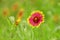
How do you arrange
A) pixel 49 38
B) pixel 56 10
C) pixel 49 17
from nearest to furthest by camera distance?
pixel 49 38
pixel 49 17
pixel 56 10

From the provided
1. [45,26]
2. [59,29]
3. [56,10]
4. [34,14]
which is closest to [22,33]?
[34,14]

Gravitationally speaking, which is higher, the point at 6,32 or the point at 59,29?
the point at 59,29

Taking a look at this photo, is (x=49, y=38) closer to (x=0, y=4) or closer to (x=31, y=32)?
(x=31, y=32)

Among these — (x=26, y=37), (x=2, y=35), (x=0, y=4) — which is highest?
(x=0, y=4)

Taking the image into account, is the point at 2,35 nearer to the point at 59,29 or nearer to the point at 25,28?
the point at 25,28

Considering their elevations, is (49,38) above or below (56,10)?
below

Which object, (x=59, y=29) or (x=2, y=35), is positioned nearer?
(x=2, y=35)

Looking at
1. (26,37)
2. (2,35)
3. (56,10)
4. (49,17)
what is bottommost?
(26,37)

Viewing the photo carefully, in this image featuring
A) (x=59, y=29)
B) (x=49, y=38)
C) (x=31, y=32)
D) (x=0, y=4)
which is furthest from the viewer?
(x=0, y=4)

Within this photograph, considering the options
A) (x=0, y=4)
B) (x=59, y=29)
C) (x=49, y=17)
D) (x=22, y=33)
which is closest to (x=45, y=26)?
(x=59, y=29)
